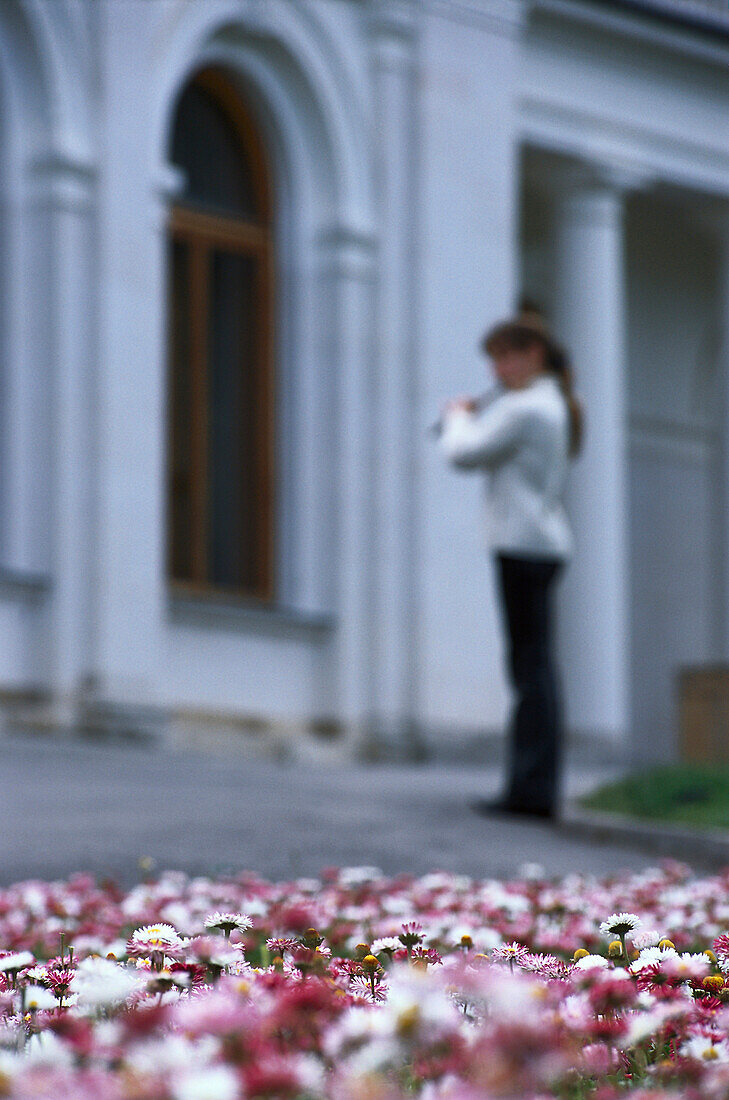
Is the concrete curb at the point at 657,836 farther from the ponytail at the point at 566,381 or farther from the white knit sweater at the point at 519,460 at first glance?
the ponytail at the point at 566,381

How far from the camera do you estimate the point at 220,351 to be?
13516 mm

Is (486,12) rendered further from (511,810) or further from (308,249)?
(511,810)

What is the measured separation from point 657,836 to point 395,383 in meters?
7.31

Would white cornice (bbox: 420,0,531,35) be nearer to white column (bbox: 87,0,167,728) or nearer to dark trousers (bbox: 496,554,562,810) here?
white column (bbox: 87,0,167,728)

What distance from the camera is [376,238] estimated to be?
13758 millimetres

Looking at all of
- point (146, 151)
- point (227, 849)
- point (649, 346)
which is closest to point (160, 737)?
point (146, 151)

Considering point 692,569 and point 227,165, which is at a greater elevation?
point 227,165

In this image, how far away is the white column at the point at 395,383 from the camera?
44.3 feet

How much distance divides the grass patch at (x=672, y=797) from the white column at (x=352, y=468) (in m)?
4.60

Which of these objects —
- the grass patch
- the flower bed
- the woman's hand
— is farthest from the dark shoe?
the flower bed

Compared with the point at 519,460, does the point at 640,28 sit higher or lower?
higher

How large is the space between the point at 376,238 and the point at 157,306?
7.29 feet

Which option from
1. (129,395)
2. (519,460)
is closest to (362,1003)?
(519,460)

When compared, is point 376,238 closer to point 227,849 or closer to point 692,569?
point 692,569
